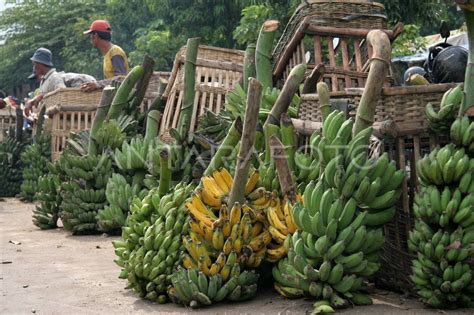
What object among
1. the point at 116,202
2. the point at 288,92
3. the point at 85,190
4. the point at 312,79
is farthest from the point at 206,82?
the point at 288,92

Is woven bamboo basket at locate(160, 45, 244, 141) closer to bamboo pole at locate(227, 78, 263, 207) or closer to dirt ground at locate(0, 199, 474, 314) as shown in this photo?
dirt ground at locate(0, 199, 474, 314)

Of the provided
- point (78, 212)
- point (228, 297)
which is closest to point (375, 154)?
point (228, 297)

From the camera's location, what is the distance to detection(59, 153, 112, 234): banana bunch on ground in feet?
25.7

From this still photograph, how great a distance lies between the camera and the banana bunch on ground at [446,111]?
4227 millimetres

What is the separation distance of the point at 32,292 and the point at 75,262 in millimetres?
1104

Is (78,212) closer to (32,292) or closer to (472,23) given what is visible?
(32,292)

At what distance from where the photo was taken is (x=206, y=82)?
770 centimetres

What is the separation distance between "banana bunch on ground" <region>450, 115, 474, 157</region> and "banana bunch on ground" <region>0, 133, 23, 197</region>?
31.2ft

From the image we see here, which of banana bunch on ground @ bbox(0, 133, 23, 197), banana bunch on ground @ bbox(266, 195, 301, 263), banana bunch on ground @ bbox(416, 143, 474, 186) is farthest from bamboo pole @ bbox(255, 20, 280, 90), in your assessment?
banana bunch on ground @ bbox(0, 133, 23, 197)

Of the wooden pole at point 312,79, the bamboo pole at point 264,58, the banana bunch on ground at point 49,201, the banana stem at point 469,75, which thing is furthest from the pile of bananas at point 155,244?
the banana bunch on ground at point 49,201

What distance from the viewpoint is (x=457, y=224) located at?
4.06m

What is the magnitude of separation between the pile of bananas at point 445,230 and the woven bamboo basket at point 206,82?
356cm

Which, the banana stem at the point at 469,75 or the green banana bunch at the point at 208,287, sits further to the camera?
the green banana bunch at the point at 208,287

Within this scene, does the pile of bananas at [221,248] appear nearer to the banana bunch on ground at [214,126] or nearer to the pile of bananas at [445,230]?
the pile of bananas at [445,230]
